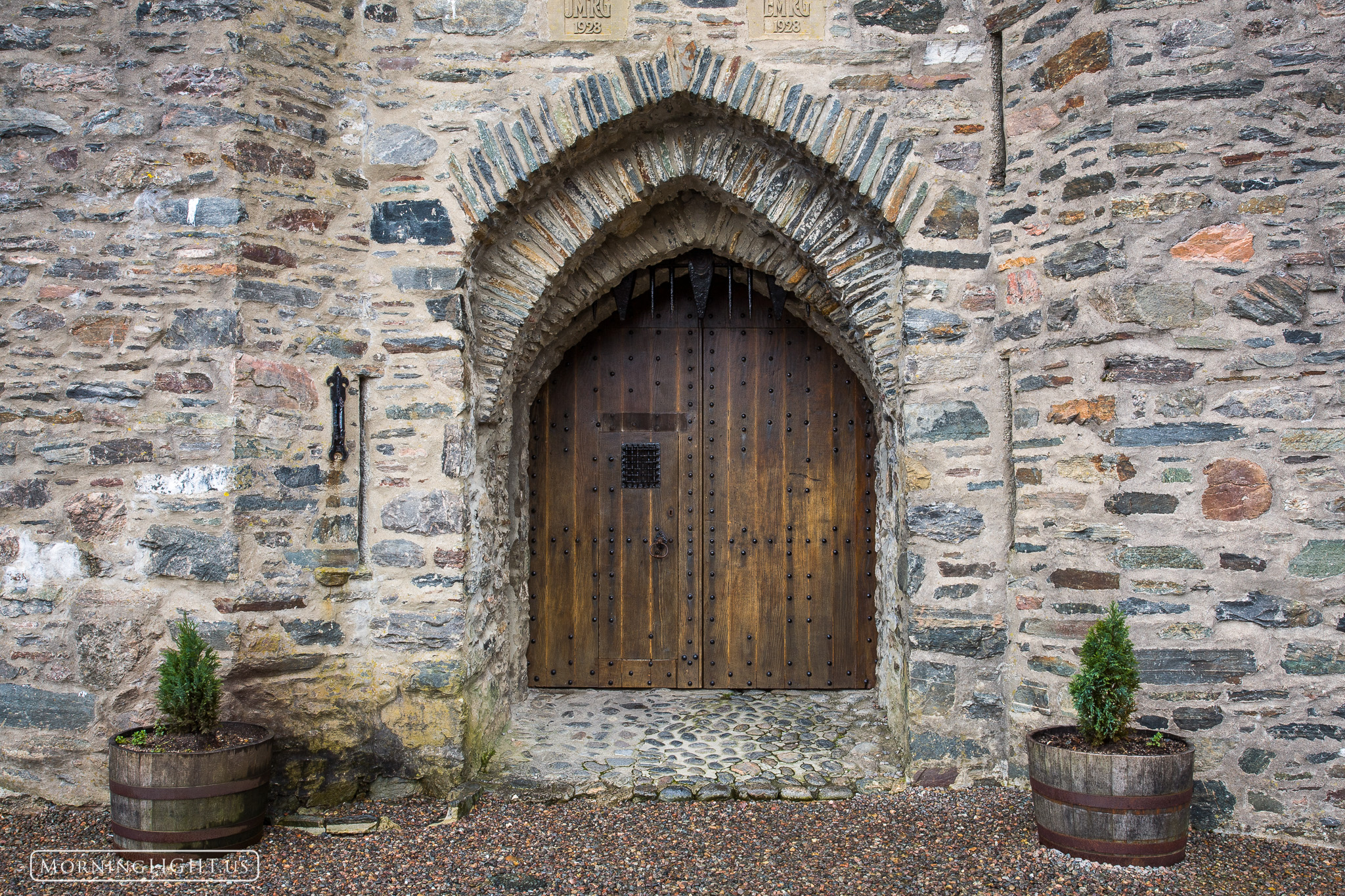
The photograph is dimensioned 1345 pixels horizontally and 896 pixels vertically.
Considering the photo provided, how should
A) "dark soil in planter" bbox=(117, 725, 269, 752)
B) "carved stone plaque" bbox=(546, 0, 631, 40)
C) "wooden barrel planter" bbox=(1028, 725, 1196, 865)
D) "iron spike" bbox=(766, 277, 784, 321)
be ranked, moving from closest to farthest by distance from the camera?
1. "wooden barrel planter" bbox=(1028, 725, 1196, 865)
2. "dark soil in planter" bbox=(117, 725, 269, 752)
3. "carved stone plaque" bbox=(546, 0, 631, 40)
4. "iron spike" bbox=(766, 277, 784, 321)

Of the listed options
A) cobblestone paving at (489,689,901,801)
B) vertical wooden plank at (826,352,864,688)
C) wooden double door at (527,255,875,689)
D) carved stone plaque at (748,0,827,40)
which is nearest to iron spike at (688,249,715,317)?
wooden double door at (527,255,875,689)

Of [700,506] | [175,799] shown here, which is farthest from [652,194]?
[175,799]

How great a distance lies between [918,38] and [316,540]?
3.24 m

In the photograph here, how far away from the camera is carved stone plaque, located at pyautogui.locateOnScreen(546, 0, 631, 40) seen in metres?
3.29

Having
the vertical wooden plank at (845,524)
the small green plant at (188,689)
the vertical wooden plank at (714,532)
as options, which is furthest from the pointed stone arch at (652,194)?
the small green plant at (188,689)

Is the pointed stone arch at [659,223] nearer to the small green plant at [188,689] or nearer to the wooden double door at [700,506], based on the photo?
the wooden double door at [700,506]

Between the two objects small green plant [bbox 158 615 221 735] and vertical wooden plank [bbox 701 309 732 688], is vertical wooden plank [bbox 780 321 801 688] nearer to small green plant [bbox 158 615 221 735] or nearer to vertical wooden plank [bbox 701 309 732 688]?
vertical wooden plank [bbox 701 309 732 688]

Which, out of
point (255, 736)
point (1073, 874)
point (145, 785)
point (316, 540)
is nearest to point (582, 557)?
point (316, 540)

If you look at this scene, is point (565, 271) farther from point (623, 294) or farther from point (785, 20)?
point (785, 20)

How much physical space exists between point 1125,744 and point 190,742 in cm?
316

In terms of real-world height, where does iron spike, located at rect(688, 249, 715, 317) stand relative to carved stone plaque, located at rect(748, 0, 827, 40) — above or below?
below

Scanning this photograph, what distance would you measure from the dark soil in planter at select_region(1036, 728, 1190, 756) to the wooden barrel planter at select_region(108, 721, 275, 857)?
2.73 m

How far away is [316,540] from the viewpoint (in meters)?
3.15

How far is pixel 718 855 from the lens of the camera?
2.73 meters
